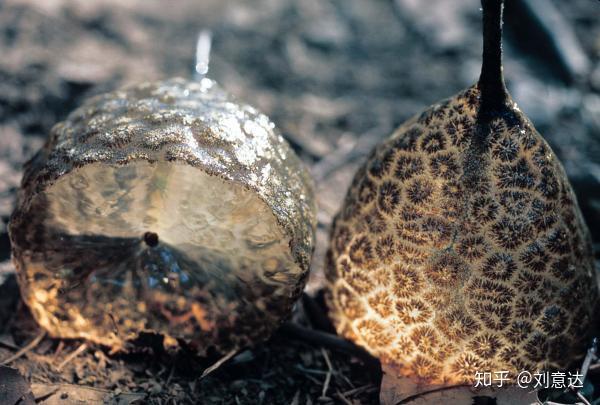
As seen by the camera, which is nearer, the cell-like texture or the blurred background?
the cell-like texture

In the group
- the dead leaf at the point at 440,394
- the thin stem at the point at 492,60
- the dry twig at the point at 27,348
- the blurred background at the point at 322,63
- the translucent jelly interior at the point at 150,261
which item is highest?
the blurred background at the point at 322,63

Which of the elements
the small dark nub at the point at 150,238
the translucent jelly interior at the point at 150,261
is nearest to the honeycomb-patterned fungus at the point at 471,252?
the translucent jelly interior at the point at 150,261

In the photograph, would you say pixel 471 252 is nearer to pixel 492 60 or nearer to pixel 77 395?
pixel 492 60

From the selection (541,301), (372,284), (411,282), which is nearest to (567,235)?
(541,301)

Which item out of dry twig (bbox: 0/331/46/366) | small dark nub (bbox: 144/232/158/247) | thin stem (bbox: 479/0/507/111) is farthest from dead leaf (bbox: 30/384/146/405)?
thin stem (bbox: 479/0/507/111)

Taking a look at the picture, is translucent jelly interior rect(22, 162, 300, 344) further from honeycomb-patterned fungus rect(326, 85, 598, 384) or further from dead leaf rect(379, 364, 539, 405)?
dead leaf rect(379, 364, 539, 405)

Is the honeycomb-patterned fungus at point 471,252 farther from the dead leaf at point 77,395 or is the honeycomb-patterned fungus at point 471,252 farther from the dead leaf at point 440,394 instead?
the dead leaf at point 77,395

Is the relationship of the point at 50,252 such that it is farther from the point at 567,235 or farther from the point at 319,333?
the point at 567,235
